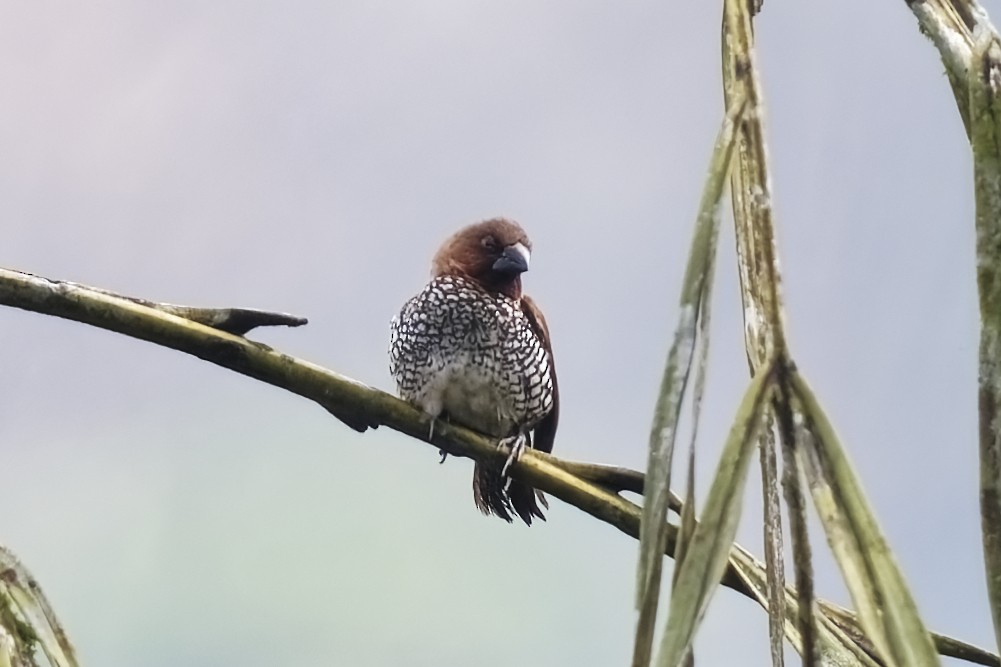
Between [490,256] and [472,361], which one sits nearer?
[472,361]

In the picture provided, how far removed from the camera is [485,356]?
4.34 metres

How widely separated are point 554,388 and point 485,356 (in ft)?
1.30

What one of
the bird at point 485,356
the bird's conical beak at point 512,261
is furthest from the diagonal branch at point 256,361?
the bird's conical beak at point 512,261

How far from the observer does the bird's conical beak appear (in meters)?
4.59

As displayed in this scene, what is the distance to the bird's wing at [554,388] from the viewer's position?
15.1 feet

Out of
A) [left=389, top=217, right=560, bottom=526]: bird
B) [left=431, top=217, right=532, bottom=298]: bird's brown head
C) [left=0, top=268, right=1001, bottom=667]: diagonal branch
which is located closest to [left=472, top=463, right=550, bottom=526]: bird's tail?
[left=389, top=217, right=560, bottom=526]: bird

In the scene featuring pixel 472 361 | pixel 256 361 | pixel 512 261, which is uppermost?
pixel 512 261

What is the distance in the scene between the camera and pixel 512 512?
4480 mm

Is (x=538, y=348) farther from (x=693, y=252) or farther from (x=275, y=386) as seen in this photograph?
(x=693, y=252)

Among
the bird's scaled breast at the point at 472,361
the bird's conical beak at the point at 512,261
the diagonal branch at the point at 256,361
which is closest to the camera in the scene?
the diagonal branch at the point at 256,361

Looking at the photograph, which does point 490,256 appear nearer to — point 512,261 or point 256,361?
point 512,261

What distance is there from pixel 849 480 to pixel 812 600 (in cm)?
12

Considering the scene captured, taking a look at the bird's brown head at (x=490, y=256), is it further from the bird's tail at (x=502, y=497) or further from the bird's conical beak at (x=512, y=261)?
the bird's tail at (x=502, y=497)

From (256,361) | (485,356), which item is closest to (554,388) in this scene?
(485,356)
